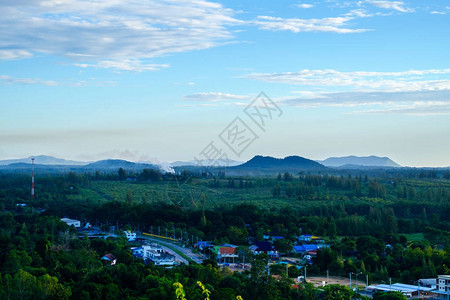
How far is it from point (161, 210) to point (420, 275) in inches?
678

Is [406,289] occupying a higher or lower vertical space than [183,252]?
higher

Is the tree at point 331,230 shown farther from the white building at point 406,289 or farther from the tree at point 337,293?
the tree at point 337,293

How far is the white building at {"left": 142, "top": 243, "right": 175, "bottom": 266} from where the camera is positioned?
2141cm

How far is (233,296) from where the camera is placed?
46.2 feet

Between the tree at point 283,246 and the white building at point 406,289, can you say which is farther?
the tree at point 283,246

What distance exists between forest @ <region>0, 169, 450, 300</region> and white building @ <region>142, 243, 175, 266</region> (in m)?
1.02

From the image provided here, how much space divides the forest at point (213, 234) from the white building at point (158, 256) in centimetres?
102

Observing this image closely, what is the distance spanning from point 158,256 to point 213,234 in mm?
7394

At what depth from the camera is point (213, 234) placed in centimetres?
2953

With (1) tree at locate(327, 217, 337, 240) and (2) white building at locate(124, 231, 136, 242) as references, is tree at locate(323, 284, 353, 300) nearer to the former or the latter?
(1) tree at locate(327, 217, 337, 240)

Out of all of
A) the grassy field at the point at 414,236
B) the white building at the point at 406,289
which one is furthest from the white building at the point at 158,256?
the grassy field at the point at 414,236

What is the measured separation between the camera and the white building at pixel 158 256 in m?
21.4

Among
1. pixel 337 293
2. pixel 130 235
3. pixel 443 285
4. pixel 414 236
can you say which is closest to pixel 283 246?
pixel 443 285

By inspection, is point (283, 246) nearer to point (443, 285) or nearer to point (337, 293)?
point (443, 285)
